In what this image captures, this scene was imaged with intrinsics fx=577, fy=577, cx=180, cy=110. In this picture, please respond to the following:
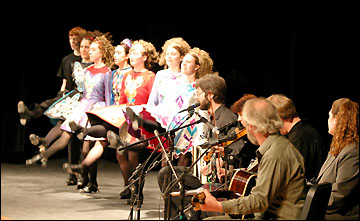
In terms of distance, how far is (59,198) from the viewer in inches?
238

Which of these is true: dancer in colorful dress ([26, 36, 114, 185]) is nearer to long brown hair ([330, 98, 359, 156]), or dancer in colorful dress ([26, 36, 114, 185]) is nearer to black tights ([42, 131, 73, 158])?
black tights ([42, 131, 73, 158])

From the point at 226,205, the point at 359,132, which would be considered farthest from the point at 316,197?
the point at 359,132

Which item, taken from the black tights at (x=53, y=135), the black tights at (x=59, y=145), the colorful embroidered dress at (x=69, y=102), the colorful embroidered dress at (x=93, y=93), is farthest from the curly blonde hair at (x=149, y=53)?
the black tights at (x=53, y=135)

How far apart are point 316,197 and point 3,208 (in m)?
3.34

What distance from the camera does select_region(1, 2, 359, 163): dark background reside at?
7.11 metres

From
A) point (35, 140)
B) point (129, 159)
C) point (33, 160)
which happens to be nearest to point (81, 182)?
point (33, 160)

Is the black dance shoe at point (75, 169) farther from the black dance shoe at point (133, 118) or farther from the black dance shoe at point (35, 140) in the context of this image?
Answer: the black dance shoe at point (133, 118)

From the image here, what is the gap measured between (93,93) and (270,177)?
3956 mm

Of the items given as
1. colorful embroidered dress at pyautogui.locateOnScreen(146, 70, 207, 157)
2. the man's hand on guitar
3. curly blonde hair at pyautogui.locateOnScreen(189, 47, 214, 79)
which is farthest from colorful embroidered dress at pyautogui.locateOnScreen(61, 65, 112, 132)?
the man's hand on guitar

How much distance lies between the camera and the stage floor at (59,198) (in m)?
5.25

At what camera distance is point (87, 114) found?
245 inches

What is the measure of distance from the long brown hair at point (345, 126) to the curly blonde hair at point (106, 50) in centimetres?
341

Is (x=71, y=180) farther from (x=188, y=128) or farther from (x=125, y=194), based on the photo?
(x=188, y=128)

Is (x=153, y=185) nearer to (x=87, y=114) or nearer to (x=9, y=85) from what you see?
(x=87, y=114)
